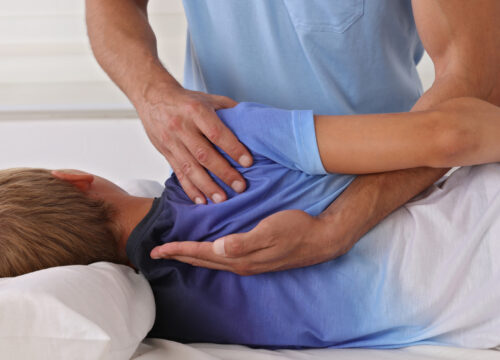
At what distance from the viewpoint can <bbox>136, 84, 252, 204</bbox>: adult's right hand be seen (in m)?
1.12

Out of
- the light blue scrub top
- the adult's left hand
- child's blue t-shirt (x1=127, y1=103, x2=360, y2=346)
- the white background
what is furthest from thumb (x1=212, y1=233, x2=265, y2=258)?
the white background

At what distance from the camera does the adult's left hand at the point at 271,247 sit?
99 cm

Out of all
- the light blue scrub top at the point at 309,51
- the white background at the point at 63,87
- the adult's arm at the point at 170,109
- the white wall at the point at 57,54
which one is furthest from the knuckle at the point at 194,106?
the white wall at the point at 57,54

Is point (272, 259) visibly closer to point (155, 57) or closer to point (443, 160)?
point (443, 160)

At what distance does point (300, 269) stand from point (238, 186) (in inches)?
7.2

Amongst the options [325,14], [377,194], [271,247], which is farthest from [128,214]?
[325,14]

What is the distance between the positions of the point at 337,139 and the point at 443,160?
0.58ft

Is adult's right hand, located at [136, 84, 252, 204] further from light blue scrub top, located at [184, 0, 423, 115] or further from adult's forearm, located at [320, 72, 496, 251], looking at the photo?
light blue scrub top, located at [184, 0, 423, 115]

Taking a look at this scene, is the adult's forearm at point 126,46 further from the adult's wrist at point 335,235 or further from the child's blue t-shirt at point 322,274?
the adult's wrist at point 335,235

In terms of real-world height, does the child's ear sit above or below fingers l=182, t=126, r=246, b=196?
below

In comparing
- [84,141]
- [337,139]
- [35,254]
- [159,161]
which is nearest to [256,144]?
[337,139]

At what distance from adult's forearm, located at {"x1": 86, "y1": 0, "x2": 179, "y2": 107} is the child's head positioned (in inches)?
9.4

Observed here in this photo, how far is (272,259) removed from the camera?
1.03m

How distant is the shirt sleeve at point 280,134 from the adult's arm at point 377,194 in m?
0.10
